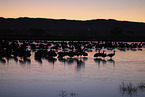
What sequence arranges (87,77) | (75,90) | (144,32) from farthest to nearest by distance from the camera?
1. (144,32)
2. (87,77)
3. (75,90)

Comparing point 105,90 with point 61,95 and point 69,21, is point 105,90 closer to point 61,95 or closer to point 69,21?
point 61,95

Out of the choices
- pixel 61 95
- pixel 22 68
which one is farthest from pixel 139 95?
pixel 22 68

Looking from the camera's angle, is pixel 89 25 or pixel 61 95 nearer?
pixel 61 95

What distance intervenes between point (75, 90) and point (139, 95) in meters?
2.74

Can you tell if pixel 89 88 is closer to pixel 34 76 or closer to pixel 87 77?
pixel 87 77

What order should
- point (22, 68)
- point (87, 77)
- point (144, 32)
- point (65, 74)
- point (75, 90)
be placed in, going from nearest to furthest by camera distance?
point (75, 90) → point (87, 77) → point (65, 74) → point (22, 68) → point (144, 32)

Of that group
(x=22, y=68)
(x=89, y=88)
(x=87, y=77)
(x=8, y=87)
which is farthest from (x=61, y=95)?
(x=22, y=68)

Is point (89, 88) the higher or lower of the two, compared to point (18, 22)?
lower

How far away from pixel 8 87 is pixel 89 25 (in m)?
155

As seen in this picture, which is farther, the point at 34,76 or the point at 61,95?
the point at 34,76

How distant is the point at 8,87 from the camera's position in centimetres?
1198

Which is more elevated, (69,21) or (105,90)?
(69,21)

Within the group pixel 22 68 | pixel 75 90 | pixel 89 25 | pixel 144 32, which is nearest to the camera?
pixel 75 90

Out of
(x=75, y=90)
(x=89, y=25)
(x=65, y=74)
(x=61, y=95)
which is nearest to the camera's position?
(x=61, y=95)
